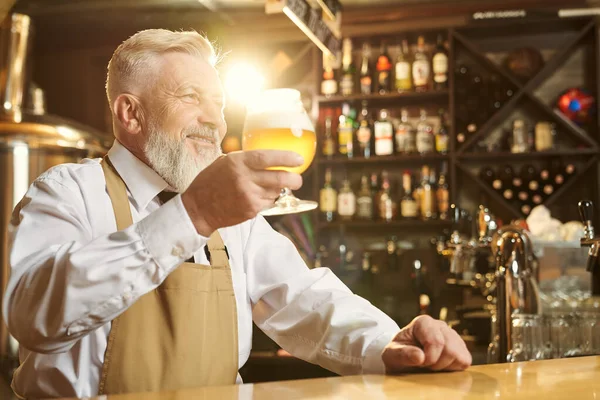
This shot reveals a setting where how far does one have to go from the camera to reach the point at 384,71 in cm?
441

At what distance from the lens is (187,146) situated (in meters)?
1.50

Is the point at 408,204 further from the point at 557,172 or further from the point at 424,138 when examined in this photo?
the point at 557,172

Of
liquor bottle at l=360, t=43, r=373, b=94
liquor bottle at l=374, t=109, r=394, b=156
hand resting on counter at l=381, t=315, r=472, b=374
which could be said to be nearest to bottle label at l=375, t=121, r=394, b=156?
liquor bottle at l=374, t=109, r=394, b=156

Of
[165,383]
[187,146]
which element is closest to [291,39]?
[187,146]

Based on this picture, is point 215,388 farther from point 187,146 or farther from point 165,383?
point 187,146

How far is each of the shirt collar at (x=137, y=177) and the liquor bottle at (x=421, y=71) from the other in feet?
10.2

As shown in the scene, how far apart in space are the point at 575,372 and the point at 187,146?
0.94 meters

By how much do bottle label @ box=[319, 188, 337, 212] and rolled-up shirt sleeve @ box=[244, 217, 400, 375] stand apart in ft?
8.96

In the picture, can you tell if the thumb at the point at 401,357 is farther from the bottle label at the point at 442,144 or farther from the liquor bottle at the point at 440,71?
the liquor bottle at the point at 440,71

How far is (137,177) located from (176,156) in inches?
4.1

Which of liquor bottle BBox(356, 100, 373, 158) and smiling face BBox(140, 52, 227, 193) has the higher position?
liquor bottle BBox(356, 100, 373, 158)

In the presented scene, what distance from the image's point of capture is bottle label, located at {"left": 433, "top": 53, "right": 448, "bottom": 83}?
13.9ft

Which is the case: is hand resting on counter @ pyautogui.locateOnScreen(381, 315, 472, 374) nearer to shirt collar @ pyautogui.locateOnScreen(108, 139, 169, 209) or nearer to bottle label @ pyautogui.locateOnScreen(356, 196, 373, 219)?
shirt collar @ pyautogui.locateOnScreen(108, 139, 169, 209)

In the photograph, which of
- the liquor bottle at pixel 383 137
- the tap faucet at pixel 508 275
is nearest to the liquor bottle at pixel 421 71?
the liquor bottle at pixel 383 137
